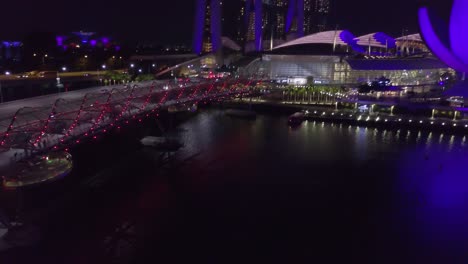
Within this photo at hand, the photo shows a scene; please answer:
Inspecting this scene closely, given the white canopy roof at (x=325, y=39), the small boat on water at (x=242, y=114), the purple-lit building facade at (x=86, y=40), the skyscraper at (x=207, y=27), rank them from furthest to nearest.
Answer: the skyscraper at (x=207, y=27)
the purple-lit building facade at (x=86, y=40)
the white canopy roof at (x=325, y=39)
the small boat on water at (x=242, y=114)

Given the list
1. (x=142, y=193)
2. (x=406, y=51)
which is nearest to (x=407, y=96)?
(x=406, y=51)

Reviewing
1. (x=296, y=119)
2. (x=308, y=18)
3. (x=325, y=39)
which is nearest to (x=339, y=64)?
(x=325, y=39)

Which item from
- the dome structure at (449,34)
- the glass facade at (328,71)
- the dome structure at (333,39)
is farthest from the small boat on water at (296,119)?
the dome structure at (333,39)

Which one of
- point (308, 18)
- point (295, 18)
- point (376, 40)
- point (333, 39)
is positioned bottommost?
point (333, 39)

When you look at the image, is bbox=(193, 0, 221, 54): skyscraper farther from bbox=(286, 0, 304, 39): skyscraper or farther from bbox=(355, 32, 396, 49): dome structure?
bbox=(355, 32, 396, 49): dome structure

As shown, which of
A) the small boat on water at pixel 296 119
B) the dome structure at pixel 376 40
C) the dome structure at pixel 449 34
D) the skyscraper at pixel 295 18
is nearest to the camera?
the dome structure at pixel 449 34

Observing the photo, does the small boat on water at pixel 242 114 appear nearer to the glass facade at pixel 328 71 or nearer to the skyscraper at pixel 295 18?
the glass facade at pixel 328 71

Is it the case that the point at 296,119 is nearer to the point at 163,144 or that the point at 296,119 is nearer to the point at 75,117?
the point at 163,144
